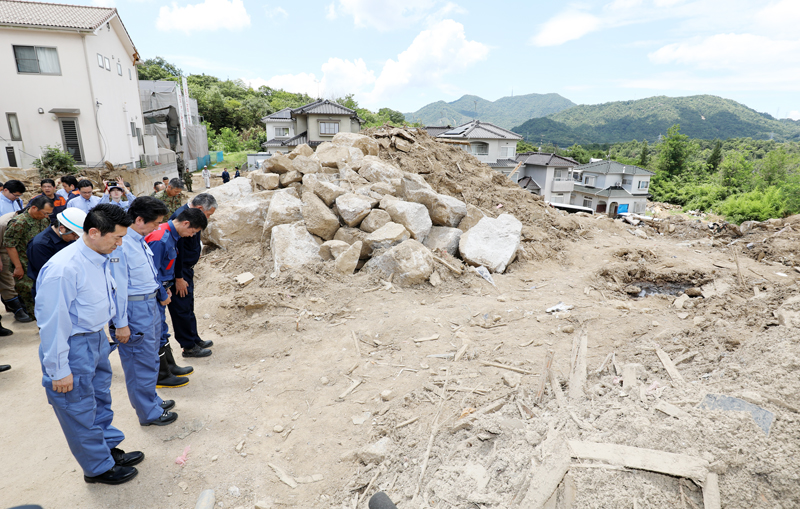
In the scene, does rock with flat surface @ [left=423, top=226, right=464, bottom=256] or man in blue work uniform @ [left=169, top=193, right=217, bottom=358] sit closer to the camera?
man in blue work uniform @ [left=169, top=193, right=217, bottom=358]

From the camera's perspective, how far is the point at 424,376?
14.1ft

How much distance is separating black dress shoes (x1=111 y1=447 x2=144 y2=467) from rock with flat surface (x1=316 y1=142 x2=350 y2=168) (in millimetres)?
7204

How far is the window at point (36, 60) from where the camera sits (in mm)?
14016

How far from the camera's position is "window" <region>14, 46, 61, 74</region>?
1402cm

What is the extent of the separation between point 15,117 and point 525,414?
65.5 feet

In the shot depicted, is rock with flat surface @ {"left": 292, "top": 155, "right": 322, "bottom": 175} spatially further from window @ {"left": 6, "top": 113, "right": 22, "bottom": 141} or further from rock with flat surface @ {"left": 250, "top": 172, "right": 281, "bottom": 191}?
window @ {"left": 6, "top": 113, "right": 22, "bottom": 141}

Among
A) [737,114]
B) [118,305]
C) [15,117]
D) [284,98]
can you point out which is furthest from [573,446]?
[737,114]

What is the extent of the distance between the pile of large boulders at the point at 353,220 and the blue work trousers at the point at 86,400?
13.3 ft

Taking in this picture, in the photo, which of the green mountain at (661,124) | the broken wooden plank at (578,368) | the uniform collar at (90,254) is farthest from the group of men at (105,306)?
the green mountain at (661,124)

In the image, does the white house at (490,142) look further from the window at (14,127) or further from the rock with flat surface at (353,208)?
the window at (14,127)

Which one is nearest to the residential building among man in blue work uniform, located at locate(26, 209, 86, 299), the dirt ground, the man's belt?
the dirt ground

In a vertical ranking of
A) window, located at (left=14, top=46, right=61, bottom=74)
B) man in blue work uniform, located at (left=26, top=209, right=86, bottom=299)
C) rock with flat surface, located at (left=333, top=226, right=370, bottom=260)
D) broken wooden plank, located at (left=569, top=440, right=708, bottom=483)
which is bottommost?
broken wooden plank, located at (left=569, top=440, right=708, bottom=483)

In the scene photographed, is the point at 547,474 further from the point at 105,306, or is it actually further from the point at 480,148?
the point at 480,148

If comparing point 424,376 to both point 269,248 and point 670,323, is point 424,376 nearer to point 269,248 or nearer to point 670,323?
point 670,323
